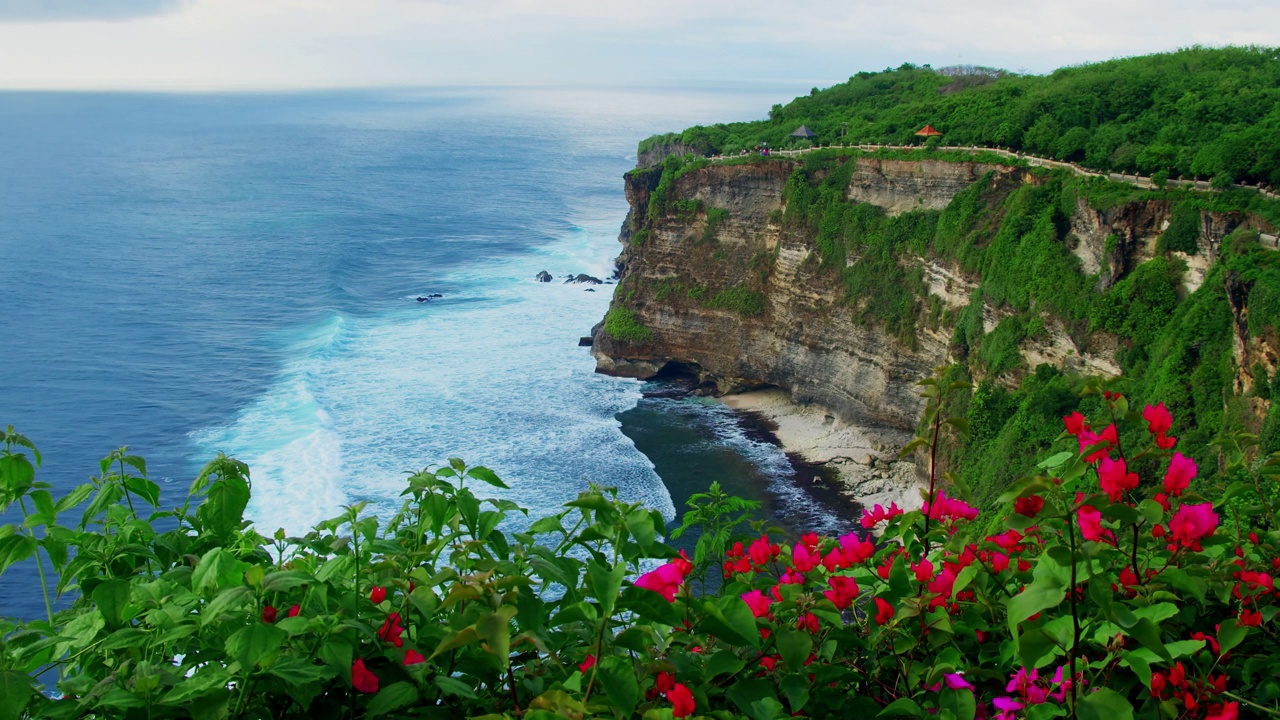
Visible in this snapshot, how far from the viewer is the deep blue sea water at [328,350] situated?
42.2 meters

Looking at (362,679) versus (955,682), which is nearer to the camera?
(362,679)

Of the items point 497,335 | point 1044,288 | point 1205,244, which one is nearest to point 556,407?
point 497,335

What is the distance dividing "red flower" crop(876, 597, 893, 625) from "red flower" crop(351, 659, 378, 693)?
2.57m

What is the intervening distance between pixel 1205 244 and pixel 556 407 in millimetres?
30426

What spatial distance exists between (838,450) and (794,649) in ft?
133

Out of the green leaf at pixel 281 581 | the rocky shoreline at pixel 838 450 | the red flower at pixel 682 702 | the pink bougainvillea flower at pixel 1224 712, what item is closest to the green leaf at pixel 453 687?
the green leaf at pixel 281 581

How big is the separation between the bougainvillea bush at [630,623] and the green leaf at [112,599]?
0.04 feet

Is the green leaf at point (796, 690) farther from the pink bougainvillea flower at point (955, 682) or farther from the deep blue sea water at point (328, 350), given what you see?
the deep blue sea water at point (328, 350)

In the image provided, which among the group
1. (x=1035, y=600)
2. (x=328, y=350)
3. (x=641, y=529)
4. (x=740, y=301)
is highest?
(x=641, y=529)

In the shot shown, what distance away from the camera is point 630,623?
5.10m

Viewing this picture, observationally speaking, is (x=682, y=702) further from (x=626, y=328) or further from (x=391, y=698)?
(x=626, y=328)

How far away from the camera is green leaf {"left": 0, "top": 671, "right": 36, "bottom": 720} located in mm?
3559

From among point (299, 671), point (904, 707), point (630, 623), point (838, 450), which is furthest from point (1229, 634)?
point (838, 450)

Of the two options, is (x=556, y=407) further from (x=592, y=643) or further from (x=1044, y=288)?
(x=592, y=643)
